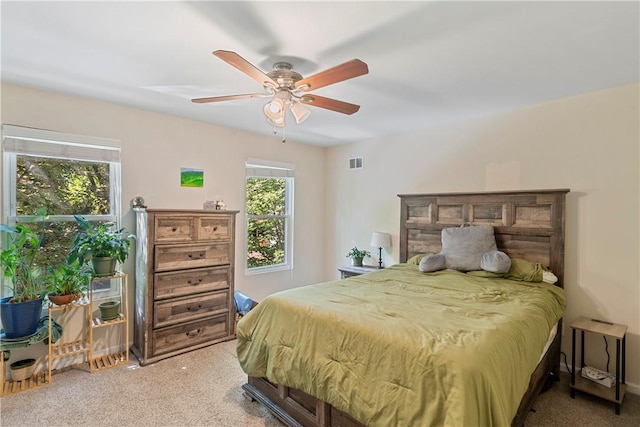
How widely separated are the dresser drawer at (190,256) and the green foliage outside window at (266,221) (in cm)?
85

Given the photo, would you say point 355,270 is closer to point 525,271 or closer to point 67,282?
point 525,271

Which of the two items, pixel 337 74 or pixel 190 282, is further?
pixel 190 282

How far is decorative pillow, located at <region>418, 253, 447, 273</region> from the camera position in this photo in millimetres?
3059

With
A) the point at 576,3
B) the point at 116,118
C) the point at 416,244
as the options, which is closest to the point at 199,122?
the point at 116,118

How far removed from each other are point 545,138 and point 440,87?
1217 mm

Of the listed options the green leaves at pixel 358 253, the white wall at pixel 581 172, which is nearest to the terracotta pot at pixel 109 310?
the green leaves at pixel 358 253

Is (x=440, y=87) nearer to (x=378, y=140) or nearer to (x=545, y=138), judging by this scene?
(x=545, y=138)

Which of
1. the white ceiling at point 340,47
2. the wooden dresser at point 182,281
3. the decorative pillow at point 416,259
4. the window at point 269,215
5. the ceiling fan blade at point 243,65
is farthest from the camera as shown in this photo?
the window at point 269,215

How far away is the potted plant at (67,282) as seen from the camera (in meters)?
2.59

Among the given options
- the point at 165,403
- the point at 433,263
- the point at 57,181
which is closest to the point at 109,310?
the point at 165,403

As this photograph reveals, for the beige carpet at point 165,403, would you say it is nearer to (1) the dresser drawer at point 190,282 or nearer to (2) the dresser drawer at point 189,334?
(2) the dresser drawer at point 189,334

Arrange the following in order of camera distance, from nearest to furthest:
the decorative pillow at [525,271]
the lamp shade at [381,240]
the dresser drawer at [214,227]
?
the decorative pillow at [525,271], the dresser drawer at [214,227], the lamp shade at [381,240]

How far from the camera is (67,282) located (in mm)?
2648

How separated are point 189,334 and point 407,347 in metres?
2.47
